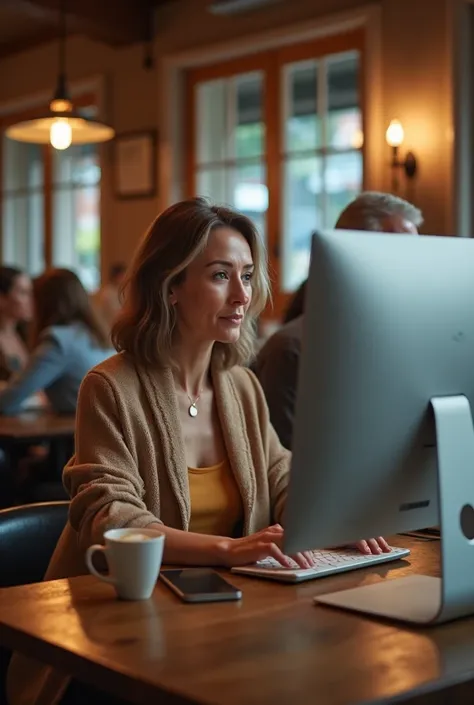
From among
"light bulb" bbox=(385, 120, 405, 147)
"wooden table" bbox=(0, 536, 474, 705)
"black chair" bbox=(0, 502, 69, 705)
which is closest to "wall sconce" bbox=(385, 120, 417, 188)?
"light bulb" bbox=(385, 120, 405, 147)

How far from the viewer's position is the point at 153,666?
1.14 metres

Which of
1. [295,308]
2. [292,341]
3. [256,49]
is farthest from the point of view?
[256,49]

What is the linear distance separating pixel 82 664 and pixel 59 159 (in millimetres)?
7170

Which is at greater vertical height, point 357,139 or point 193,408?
point 357,139

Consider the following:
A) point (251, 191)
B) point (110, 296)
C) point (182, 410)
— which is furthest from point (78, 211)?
point (182, 410)

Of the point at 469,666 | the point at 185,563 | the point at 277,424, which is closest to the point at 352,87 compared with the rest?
the point at 277,424

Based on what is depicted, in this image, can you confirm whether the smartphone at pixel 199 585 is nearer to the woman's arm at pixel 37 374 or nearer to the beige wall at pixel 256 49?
the woman's arm at pixel 37 374

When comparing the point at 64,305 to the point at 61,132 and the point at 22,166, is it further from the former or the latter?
the point at 22,166

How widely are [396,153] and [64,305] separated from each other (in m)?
2.12

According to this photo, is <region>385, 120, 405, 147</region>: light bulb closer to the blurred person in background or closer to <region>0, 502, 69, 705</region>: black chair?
the blurred person in background

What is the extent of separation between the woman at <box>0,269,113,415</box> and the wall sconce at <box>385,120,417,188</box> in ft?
6.43

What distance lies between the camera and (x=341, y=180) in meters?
5.99

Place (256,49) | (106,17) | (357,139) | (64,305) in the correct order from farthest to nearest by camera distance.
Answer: (106,17) → (256,49) → (357,139) → (64,305)

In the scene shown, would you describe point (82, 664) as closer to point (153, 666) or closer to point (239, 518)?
point (153, 666)
